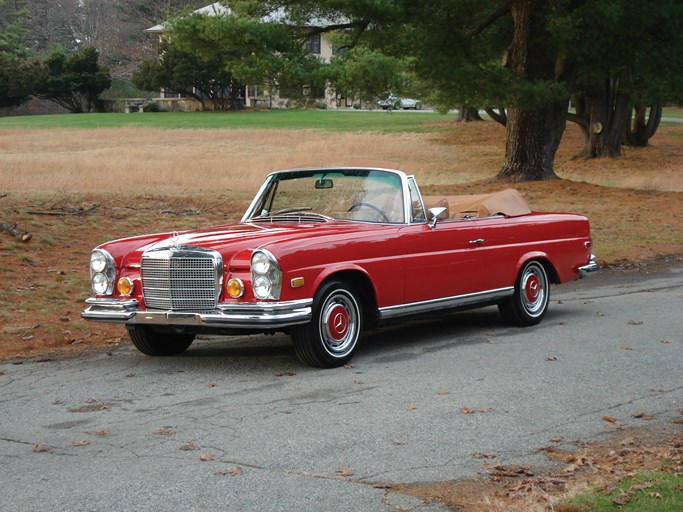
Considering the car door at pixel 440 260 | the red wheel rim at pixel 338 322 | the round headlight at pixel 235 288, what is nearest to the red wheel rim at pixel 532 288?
the car door at pixel 440 260

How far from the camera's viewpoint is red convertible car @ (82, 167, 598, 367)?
8.02 m

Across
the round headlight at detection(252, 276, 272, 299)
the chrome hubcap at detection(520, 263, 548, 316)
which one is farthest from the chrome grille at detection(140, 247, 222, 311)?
the chrome hubcap at detection(520, 263, 548, 316)

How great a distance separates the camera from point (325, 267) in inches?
324

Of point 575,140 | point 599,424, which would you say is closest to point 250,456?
point 599,424

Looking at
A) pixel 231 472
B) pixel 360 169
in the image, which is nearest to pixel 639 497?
pixel 231 472

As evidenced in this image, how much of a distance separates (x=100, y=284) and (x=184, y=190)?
45.7 ft

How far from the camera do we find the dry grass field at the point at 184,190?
39.6ft

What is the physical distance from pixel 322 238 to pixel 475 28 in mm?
18894

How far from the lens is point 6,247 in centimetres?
1371

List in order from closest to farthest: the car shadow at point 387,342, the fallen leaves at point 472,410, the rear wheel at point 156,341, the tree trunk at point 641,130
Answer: the fallen leaves at point 472,410, the car shadow at point 387,342, the rear wheel at point 156,341, the tree trunk at point 641,130

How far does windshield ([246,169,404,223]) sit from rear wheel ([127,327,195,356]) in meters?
1.38

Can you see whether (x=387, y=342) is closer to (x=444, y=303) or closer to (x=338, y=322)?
(x=444, y=303)

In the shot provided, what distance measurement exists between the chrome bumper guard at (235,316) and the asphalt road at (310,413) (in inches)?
17.3

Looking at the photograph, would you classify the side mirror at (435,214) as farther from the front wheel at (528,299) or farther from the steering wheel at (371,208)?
the front wheel at (528,299)
